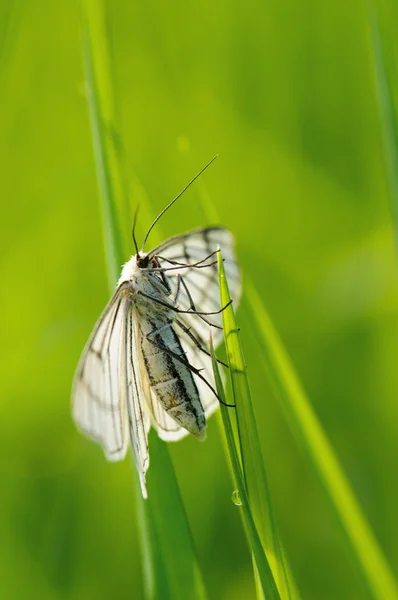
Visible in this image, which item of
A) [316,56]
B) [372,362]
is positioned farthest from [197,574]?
[316,56]

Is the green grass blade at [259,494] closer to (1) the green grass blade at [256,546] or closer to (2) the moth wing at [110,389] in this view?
(1) the green grass blade at [256,546]

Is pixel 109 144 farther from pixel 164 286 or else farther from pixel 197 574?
pixel 197 574

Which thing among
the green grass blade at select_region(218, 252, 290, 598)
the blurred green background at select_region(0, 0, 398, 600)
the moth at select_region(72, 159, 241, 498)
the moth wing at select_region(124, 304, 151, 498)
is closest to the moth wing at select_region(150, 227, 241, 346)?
the moth at select_region(72, 159, 241, 498)

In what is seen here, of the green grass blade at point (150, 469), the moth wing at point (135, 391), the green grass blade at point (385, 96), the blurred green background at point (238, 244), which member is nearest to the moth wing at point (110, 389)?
the moth wing at point (135, 391)

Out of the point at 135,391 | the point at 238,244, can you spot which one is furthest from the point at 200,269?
the point at 238,244

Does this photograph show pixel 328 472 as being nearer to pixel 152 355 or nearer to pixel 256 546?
pixel 256 546

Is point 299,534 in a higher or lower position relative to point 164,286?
lower

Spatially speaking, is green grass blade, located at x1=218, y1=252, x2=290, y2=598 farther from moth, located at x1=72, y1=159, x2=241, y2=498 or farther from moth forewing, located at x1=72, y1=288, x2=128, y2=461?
moth forewing, located at x1=72, y1=288, x2=128, y2=461
